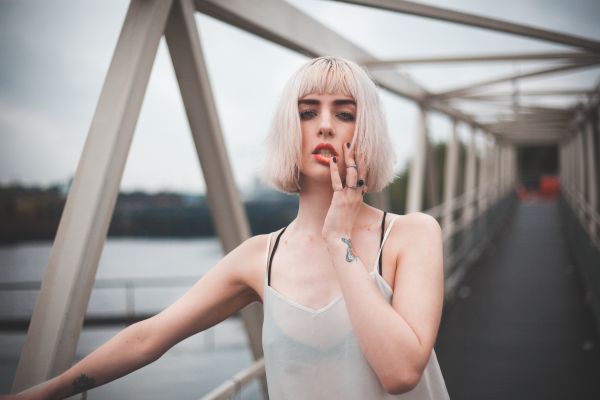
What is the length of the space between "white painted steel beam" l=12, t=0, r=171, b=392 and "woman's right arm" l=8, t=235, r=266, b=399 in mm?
374

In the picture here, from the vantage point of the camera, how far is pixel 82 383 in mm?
1457

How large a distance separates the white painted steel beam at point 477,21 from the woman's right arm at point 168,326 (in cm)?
192

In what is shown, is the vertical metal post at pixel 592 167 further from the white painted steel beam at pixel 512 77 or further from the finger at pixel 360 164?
the finger at pixel 360 164

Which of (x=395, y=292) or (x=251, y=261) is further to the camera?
(x=251, y=261)

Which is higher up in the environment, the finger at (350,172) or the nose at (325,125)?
the nose at (325,125)

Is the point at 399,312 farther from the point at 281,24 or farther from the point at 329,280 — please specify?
the point at 281,24

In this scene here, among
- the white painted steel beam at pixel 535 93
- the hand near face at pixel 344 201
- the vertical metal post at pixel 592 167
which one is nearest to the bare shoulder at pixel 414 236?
the hand near face at pixel 344 201

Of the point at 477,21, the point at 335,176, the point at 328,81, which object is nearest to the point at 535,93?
the point at 477,21

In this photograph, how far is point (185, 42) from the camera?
244cm

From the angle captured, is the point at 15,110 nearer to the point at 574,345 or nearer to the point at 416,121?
the point at 574,345

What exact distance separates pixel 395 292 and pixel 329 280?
18cm

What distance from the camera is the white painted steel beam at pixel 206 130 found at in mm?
2424

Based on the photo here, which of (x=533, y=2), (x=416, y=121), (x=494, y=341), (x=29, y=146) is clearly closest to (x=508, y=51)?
(x=533, y=2)

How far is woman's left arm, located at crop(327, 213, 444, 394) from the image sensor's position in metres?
1.15
